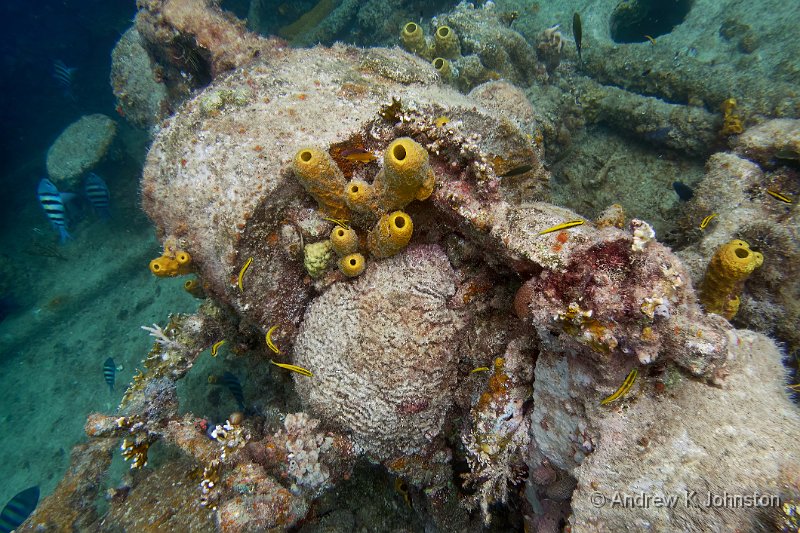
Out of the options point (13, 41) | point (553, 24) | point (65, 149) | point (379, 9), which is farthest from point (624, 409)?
point (13, 41)

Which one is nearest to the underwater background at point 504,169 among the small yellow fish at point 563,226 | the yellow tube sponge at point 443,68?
the yellow tube sponge at point 443,68

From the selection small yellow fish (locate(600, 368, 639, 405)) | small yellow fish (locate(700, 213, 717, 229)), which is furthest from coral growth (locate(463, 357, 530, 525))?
small yellow fish (locate(700, 213, 717, 229))

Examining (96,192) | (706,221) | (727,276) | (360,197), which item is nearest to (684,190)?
(706,221)

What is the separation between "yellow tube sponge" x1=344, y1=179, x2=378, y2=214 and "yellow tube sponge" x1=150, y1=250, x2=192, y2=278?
160 cm

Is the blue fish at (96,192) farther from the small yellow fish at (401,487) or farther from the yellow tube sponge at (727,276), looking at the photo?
the yellow tube sponge at (727,276)

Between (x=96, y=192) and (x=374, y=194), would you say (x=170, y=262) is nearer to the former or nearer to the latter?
(x=374, y=194)

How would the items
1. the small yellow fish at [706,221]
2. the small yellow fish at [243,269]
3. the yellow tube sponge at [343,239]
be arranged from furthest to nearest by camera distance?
1. the small yellow fish at [706,221]
2. the small yellow fish at [243,269]
3. the yellow tube sponge at [343,239]

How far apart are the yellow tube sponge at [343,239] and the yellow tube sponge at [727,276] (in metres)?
2.62

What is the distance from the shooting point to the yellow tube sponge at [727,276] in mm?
2528

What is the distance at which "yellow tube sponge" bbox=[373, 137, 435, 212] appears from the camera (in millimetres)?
2377

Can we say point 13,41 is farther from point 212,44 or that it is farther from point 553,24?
point 553,24

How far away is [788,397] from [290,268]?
3487 mm

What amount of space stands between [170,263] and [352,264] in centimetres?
166

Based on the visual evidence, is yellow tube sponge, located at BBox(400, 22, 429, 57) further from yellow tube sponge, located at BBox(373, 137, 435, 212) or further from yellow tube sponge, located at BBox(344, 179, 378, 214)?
yellow tube sponge, located at BBox(344, 179, 378, 214)
